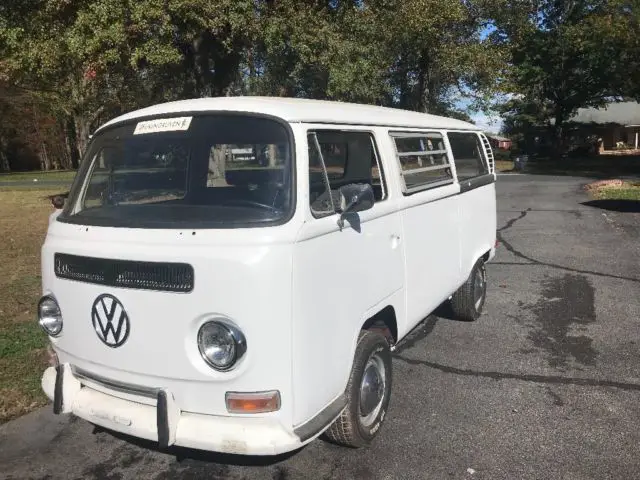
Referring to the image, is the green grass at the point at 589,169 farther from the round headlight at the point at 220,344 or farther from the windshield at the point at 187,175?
the round headlight at the point at 220,344

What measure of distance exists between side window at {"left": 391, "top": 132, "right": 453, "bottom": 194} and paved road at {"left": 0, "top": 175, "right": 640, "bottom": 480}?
5.05 feet

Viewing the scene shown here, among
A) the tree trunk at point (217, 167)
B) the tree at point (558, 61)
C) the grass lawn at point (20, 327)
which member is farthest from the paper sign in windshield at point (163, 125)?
the tree at point (558, 61)

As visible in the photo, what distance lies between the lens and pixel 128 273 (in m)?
2.88

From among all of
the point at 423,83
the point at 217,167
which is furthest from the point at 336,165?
the point at 423,83

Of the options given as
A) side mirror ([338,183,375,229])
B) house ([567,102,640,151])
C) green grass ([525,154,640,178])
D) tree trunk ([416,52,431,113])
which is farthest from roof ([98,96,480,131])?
house ([567,102,640,151])

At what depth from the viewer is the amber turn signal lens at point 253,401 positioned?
274 centimetres

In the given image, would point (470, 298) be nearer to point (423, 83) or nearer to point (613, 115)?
point (423, 83)

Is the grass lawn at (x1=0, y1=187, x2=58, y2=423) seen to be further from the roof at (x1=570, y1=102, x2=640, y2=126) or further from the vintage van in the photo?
the roof at (x1=570, y1=102, x2=640, y2=126)

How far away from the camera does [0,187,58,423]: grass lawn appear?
14.4 feet

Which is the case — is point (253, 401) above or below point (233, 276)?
below

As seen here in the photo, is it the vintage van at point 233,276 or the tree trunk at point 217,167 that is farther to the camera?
the tree trunk at point 217,167

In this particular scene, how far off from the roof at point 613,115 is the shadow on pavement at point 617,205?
3946 centimetres

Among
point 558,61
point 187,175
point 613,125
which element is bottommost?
point 187,175

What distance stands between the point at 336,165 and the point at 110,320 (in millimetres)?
1627
